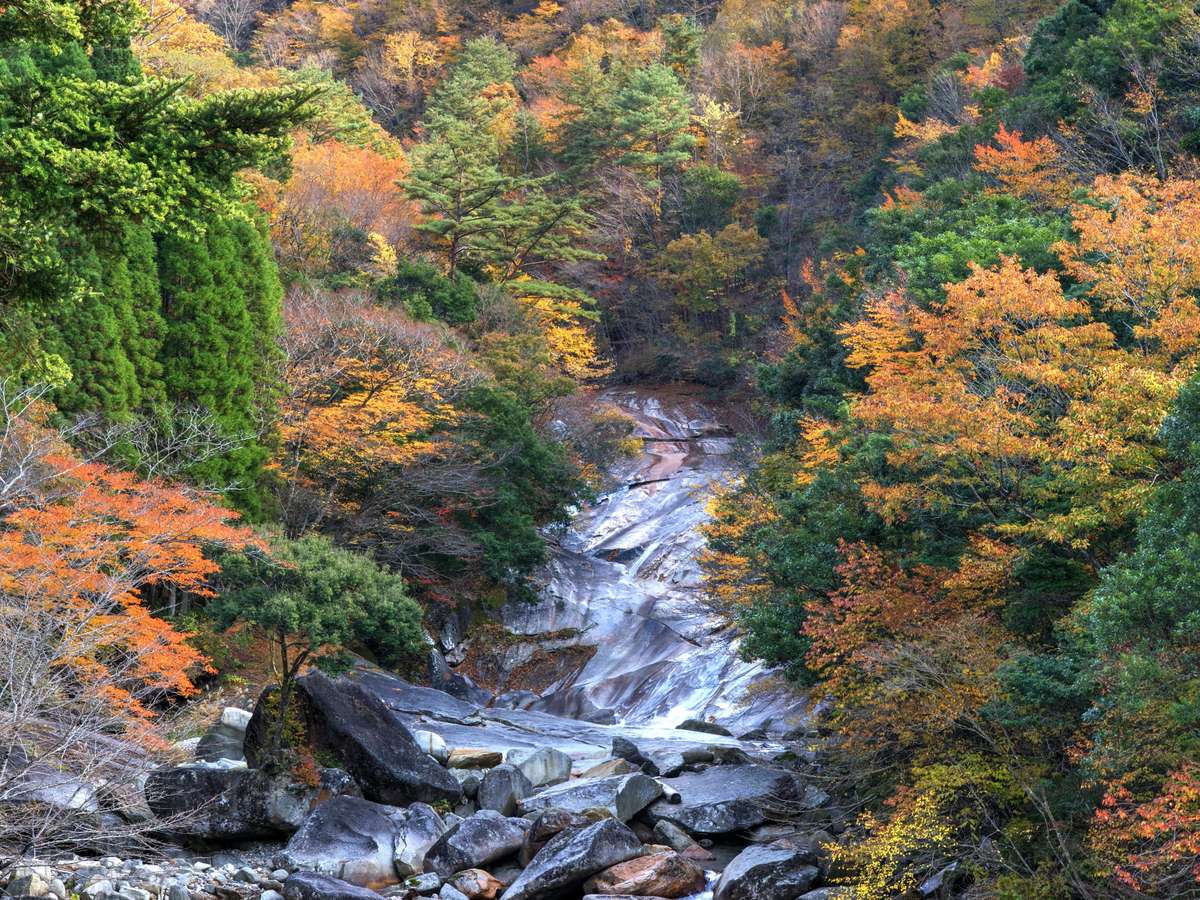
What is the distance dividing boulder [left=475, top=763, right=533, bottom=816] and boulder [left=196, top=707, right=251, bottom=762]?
344 centimetres

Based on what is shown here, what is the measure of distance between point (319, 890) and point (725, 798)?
588cm

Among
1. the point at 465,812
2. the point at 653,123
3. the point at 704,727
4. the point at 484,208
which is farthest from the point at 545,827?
the point at 653,123

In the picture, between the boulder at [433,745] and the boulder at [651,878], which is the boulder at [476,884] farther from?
the boulder at [433,745]

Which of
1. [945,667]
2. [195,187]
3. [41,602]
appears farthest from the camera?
[945,667]

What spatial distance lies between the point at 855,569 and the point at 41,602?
1029cm

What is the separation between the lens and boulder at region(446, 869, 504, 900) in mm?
14734

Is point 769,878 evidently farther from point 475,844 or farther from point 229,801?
point 229,801

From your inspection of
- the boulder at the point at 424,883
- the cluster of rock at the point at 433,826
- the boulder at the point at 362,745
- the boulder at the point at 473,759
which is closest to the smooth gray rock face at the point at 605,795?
the cluster of rock at the point at 433,826

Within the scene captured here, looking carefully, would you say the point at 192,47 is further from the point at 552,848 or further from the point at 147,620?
the point at 552,848

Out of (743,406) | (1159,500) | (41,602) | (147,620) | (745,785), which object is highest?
(1159,500)

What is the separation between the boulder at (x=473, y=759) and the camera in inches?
763

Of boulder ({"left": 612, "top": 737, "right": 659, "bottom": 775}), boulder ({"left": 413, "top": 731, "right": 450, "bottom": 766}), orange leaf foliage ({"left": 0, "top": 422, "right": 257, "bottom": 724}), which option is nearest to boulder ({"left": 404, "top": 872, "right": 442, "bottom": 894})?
orange leaf foliage ({"left": 0, "top": 422, "right": 257, "bottom": 724})

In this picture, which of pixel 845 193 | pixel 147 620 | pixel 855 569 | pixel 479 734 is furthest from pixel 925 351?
pixel 845 193

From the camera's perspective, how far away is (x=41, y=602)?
13.3 m
